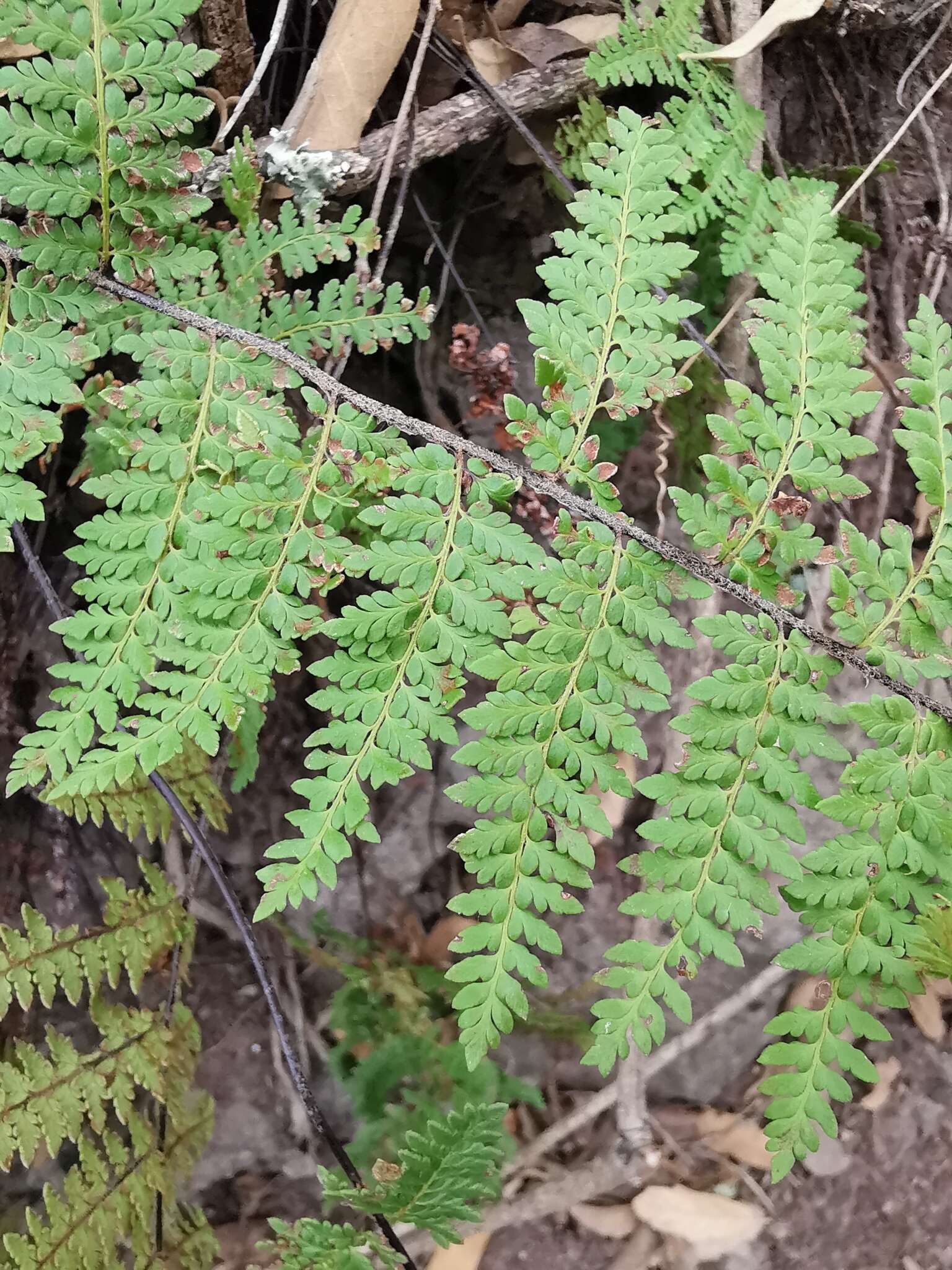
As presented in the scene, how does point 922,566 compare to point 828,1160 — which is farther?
point 828,1160

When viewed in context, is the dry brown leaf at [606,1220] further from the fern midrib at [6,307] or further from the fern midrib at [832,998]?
the fern midrib at [6,307]

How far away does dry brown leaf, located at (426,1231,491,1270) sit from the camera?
2.74 meters

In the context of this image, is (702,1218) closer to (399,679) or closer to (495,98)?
(399,679)

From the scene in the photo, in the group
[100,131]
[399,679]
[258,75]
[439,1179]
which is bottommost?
[439,1179]

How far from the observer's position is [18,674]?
7.97 ft

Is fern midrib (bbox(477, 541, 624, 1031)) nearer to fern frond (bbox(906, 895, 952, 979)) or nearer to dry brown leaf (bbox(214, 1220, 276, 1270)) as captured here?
fern frond (bbox(906, 895, 952, 979))

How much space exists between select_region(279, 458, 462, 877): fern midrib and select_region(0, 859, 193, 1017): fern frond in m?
0.82

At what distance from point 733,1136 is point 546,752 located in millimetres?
2220

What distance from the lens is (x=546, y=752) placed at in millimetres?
1545

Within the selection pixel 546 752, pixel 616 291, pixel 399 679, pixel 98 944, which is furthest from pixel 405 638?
pixel 98 944

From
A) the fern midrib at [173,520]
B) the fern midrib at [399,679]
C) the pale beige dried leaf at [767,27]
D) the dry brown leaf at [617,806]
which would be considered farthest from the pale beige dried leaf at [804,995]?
the pale beige dried leaf at [767,27]

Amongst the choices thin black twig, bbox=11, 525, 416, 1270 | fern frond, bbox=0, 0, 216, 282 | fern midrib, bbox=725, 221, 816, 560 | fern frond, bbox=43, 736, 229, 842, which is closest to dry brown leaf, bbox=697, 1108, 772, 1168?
thin black twig, bbox=11, 525, 416, 1270

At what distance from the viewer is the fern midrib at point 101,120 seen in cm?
148

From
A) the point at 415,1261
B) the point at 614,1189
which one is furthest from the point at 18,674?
the point at 614,1189
